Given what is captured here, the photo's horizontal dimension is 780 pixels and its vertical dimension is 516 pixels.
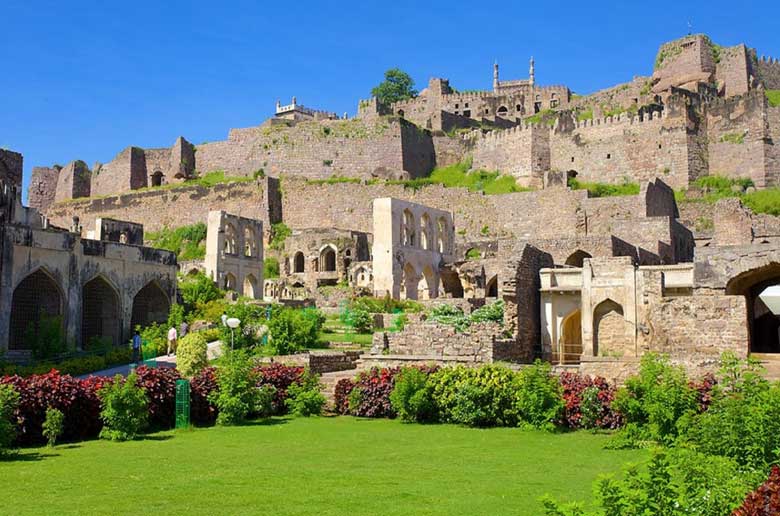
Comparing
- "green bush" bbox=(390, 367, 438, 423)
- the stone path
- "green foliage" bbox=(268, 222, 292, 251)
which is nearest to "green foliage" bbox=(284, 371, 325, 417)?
"green bush" bbox=(390, 367, 438, 423)

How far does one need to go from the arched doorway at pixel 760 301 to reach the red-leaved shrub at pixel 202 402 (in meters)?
9.59

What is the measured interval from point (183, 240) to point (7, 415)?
4374 cm

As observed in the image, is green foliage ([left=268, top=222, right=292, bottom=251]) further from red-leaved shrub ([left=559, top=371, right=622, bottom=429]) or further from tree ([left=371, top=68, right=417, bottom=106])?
red-leaved shrub ([left=559, top=371, right=622, bottom=429])

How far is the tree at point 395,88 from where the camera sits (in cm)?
7231

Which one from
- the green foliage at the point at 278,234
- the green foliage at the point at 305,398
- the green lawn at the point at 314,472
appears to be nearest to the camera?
the green lawn at the point at 314,472

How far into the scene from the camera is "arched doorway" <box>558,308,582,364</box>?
78.0 ft

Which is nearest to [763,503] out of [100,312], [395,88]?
[100,312]

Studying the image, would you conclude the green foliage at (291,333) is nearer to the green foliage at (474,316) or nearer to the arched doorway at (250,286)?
the green foliage at (474,316)

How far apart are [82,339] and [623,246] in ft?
65.1

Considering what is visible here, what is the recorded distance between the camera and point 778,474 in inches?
223

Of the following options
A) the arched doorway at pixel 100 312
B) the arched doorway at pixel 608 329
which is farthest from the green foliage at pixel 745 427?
the arched doorway at pixel 100 312

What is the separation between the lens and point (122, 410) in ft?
41.8

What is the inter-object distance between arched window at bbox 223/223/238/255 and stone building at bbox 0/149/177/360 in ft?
27.4

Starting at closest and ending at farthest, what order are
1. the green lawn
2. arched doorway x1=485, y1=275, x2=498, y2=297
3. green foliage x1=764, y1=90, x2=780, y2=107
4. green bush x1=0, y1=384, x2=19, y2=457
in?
the green lawn < green bush x1=0, y1=384, x2=19, y2=457 < arched doorway x1=485, y1=275, x2=498, y2=297 < green foliage x1=764, y1=90, x2=780, y2=107
